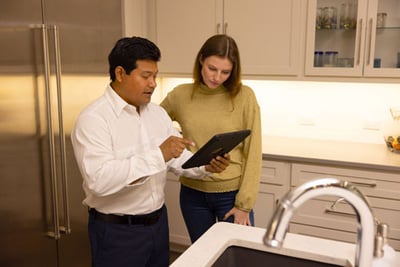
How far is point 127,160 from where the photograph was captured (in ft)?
4.60

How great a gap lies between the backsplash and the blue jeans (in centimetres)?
129

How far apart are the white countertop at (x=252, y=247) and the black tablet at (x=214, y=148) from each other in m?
0.30

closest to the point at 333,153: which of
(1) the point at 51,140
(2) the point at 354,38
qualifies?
(2) the point at 354,38

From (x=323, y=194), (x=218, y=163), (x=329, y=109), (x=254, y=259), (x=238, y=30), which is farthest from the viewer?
(x=329, y=109)

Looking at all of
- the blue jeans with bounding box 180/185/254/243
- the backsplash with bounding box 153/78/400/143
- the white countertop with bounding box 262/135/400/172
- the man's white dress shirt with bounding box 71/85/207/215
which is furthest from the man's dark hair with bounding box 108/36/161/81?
the backsplash with bounding box 153/78/400/143

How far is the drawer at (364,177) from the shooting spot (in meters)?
2.28

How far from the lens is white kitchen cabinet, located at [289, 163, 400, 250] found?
2.29 metres

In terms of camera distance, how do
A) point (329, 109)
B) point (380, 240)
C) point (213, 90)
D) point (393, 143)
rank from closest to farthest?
point (380, 240) → point (213, 90) → point (393, 143) → point (329, 109)

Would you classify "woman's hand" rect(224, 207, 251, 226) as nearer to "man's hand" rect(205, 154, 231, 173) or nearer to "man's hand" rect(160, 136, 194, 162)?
"man's hand" rect(205, 154, 231, 173)

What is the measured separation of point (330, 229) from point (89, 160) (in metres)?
1.66

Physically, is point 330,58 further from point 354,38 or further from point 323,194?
point 323,194

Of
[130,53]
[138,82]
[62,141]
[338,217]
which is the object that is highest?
[130,53]

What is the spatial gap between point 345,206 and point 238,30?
132 cm

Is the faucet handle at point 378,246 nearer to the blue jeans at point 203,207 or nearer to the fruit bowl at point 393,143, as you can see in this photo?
the blue jeans at point 203,207
